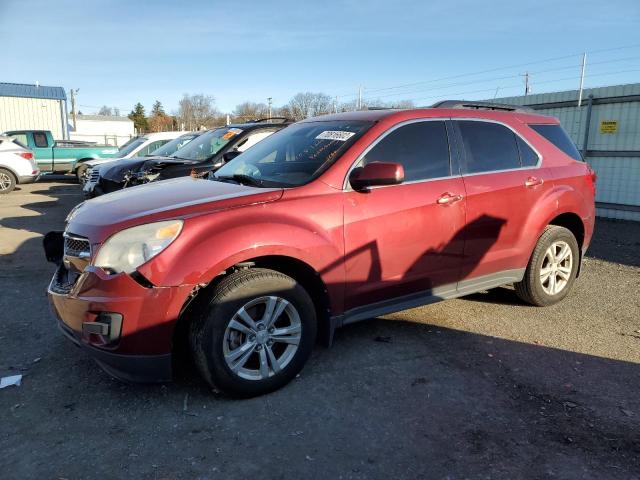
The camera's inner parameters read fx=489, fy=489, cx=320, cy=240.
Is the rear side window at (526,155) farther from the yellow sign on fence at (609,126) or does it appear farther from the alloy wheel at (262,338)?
the yellow sign on fence at (609,126)

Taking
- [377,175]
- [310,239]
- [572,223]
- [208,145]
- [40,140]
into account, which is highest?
[40,140]

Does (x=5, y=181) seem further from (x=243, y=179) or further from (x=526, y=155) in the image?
(x=526, y=155)

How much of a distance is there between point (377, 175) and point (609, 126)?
30.5ft

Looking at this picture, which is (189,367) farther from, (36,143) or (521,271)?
(36,143)

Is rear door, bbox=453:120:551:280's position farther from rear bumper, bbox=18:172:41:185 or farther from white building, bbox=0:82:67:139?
white building, bbox=0:82:67:139

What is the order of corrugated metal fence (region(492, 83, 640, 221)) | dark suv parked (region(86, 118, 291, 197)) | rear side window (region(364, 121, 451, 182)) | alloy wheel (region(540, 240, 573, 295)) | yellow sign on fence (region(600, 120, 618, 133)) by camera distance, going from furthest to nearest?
yellow sign on fence (region(600, 120, 618, 133)) → corrugated metal fence (region(492, 83, 640, 221)) → dark suv parked (region(86, 118, 291, 197)) → alloy wheel (region(540, 240, 573, 295)) → rear side window (region(364, 121, 451, 182))

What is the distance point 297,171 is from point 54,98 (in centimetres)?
3542

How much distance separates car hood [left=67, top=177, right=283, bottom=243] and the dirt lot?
112cm

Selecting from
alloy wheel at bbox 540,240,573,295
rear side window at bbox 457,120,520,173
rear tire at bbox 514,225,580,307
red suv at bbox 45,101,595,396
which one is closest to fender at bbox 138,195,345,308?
red suv at bbox 45,101,595,396

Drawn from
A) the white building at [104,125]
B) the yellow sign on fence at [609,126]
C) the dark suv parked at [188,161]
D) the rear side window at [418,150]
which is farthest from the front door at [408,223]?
the white building at [104,125]

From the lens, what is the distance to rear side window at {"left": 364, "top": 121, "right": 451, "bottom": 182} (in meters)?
3.78

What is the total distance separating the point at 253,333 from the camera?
314 centimetres

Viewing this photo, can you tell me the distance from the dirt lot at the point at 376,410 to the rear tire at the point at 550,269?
29 centimetres

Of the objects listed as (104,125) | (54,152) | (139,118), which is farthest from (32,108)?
(139,118)
